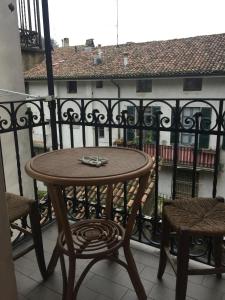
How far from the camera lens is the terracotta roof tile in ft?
28.8

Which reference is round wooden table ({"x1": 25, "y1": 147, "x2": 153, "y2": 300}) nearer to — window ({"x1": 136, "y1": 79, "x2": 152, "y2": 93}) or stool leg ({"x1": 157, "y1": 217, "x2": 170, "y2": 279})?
stool leg ({"x1": 157, "y1": 217, "x2": 170, "y2": 279})

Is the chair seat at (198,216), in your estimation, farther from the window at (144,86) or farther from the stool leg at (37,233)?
the window at (144,86)

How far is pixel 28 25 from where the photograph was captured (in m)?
4.13

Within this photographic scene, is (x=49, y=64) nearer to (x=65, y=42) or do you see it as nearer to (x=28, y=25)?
(x=28, y=25)

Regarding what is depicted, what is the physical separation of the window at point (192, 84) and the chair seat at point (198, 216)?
821cm

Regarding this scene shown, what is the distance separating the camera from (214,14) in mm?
5473

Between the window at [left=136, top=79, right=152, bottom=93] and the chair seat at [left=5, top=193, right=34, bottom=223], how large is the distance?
8734mm

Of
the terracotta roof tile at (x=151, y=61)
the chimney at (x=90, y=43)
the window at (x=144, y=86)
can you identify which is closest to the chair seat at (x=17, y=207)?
the terracotta roof tile at (x=151, y=61)

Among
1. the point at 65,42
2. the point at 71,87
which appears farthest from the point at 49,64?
the point at 65,42

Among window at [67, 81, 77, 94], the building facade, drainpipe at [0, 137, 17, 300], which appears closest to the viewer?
drainpipe at [0, 137, 17, 300]

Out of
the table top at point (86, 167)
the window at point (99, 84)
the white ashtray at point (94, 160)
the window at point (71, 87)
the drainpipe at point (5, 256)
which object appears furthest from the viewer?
the window at point (71, 87)

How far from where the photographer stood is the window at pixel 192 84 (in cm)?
897

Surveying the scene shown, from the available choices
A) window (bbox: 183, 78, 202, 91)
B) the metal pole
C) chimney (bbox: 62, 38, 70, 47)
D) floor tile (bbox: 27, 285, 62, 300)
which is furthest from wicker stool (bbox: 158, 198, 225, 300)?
chimney (bbox: 62, 38, 70, 47)

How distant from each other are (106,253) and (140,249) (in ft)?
1.97
